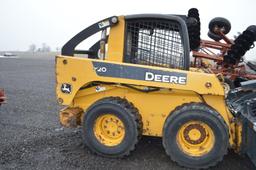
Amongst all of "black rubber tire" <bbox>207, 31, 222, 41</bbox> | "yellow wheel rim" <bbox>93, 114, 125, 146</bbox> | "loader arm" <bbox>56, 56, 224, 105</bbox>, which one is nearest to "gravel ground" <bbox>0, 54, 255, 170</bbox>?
"yellow wheel rim" <bbox>93, 114, 125, 146</bbox>

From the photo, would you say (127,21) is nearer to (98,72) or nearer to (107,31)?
(107,31)

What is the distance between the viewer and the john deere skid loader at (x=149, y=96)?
452 cm

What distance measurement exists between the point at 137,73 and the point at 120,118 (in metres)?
0.65

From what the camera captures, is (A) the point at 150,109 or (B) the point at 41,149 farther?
(B) the point at 41,149

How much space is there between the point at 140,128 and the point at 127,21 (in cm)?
150

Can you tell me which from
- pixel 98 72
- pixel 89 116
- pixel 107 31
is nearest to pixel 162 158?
pixel 89 116

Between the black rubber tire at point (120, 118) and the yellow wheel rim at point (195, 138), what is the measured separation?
1.96 feet

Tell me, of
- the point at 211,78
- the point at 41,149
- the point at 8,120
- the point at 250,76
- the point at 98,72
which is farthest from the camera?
the point at 250,76

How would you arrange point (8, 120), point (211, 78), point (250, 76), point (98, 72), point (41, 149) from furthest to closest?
point (250, 76) < point (8, 120) < point (41, 149) < point (98, 72) < point (211, 78)

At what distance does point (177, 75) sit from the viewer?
4.57m

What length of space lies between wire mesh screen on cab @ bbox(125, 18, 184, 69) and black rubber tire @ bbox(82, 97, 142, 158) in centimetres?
67

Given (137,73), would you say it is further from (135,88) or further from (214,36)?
(214,36)

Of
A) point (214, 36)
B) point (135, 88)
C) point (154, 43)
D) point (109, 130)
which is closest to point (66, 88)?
point (109, 130)

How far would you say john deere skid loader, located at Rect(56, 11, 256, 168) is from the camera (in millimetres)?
4523
